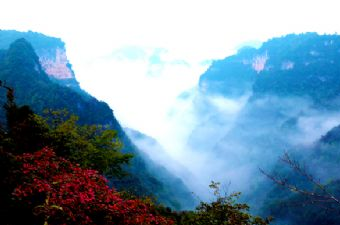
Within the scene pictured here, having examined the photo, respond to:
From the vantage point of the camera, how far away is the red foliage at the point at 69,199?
13.2 meters

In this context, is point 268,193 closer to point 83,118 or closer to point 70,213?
point 83,118

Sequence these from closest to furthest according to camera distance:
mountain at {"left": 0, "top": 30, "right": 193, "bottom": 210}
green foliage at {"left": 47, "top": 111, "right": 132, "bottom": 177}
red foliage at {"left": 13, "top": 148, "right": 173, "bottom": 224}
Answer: red foliage at {"left": 13, "top": 148, "right": 173, "bottom": 224}
green foliage at {"left": 47, "top": 111, "right": 132, "bottom": 177}
mountain at {"left": 0, "top": 30, "right": 193, "bottom": 210}

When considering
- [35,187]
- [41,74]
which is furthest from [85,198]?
[41,74]

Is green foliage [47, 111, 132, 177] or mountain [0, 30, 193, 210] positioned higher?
mountain [0, 30, 193, 210]

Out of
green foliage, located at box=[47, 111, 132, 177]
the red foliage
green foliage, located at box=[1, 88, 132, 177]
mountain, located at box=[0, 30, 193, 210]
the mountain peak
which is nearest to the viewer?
the red foliage

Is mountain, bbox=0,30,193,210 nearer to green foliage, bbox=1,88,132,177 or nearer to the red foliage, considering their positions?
green foliage, bbox=1,88,132,177

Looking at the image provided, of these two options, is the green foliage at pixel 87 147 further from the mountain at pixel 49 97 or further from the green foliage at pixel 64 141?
the mountain at pixel 49 97

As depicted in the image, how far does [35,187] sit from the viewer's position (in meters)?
13.7

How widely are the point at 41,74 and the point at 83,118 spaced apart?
30.9 metres

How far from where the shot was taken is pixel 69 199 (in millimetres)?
13234

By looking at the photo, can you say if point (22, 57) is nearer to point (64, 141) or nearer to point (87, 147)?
point (87, 147)

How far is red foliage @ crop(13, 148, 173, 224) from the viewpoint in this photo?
13.2 metres

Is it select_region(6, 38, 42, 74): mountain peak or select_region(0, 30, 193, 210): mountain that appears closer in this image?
select_region(0, 30, 193, 210): mountain

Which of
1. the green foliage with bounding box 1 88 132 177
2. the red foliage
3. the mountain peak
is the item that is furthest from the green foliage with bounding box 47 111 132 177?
the mountain peak
